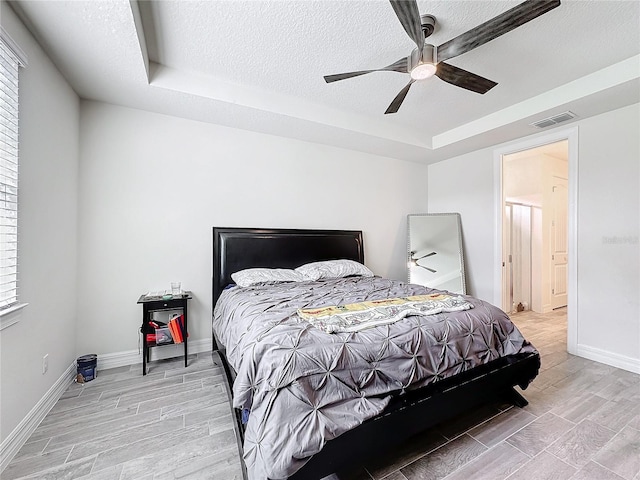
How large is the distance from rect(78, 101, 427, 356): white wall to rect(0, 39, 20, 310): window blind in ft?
3.39

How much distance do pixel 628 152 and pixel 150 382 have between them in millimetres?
5016

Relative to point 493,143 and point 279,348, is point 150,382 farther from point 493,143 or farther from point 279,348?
point 493,143

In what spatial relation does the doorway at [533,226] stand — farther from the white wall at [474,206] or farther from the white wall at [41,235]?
the white wall at [41,235]

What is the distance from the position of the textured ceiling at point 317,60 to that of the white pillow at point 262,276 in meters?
1.66

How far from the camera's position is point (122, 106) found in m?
2.80

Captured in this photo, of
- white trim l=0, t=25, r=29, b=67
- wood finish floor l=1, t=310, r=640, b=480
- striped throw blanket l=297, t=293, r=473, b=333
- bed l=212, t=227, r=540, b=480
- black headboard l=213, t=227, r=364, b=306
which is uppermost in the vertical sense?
white trim l=0, t=25, r=29, b=67

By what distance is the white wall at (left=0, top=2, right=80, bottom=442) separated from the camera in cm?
169

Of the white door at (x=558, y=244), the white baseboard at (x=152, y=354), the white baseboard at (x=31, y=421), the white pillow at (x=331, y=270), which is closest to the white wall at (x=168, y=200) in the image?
the white baseboard at (x=152, y=354)

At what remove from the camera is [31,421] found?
A: 1.80m

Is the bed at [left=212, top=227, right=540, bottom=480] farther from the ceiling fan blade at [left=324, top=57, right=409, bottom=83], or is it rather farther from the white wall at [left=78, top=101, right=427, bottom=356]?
the ceiling fan blade at [left=324, top=57, right=409, bottom=83]

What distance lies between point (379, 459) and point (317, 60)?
2.89 metres

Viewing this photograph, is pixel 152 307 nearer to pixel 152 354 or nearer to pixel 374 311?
pixel 152 354

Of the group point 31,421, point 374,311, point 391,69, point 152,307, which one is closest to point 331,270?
point 374,311

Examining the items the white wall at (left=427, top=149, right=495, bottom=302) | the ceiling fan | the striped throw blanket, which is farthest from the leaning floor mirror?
the ceiling fan
